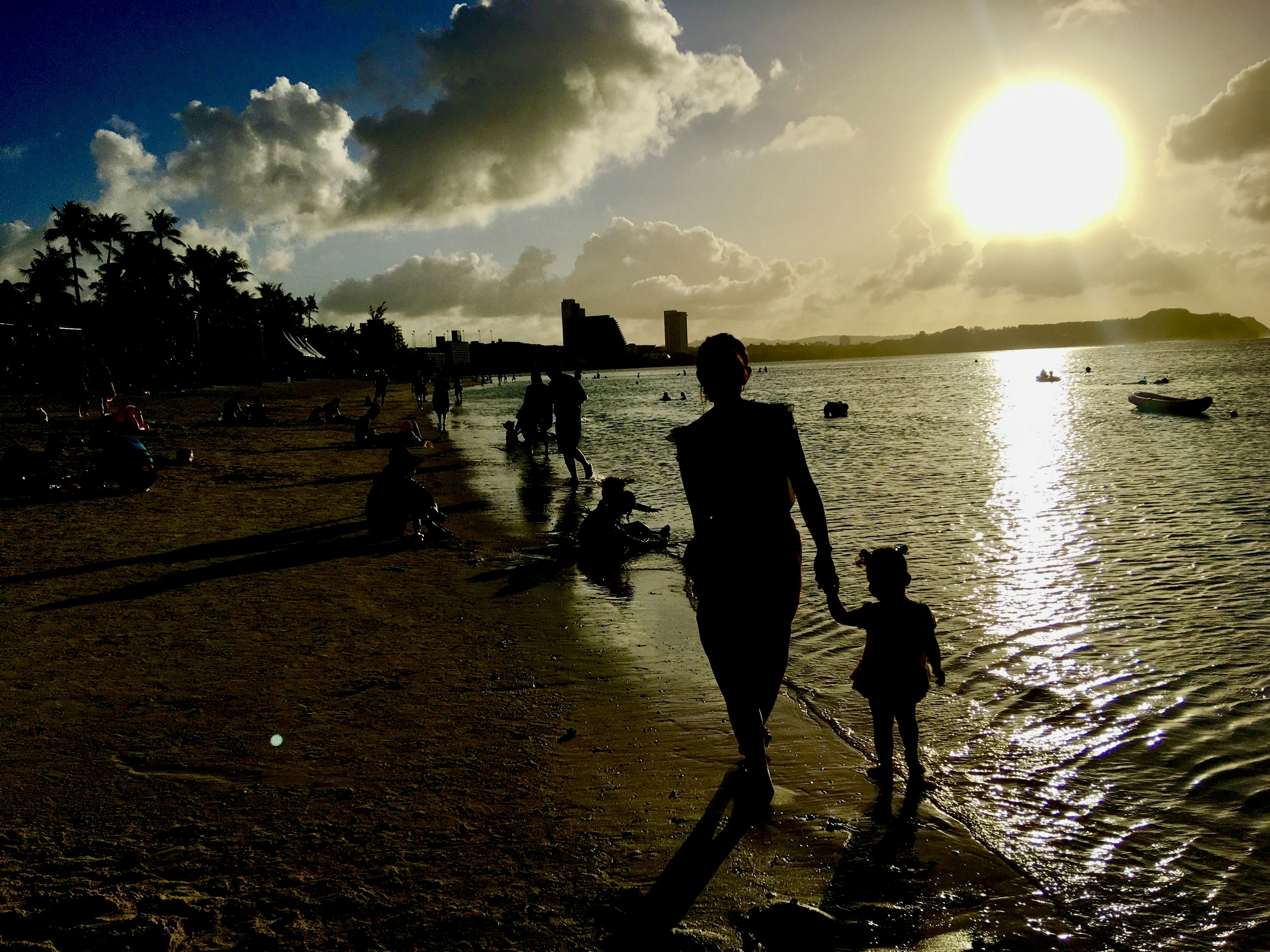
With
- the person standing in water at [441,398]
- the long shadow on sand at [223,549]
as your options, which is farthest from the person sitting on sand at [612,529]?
the person standing in water at [441,398]

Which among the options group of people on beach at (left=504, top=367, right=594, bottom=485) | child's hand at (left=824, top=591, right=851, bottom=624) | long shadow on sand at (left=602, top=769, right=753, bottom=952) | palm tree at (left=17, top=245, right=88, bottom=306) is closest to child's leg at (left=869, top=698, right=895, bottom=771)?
child's hand at (left=824, top=591, right=851, bottom=624)

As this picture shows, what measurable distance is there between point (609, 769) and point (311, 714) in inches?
79.9

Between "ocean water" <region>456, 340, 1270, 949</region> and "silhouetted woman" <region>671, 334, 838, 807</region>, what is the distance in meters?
0.12

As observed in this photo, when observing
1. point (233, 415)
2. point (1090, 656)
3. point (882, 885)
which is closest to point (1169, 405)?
point (1090, 656)

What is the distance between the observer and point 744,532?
3160mm

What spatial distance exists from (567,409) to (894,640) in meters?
10.6

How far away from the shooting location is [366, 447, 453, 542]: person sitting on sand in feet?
32.9

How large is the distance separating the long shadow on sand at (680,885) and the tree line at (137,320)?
35.4 m

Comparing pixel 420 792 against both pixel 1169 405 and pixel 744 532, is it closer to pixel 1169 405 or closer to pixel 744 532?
pixel 744 532

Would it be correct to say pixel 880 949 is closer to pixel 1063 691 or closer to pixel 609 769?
pixel 609 769

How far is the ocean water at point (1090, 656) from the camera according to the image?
3.30 m

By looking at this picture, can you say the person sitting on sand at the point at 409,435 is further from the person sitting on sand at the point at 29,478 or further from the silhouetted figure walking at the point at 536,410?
the person sitting on sand at the point at 29,478

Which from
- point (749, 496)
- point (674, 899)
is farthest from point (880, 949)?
point (749, 496)

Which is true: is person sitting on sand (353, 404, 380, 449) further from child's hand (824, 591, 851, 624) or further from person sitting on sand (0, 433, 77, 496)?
child's hand (824, 591, 851, 624)
